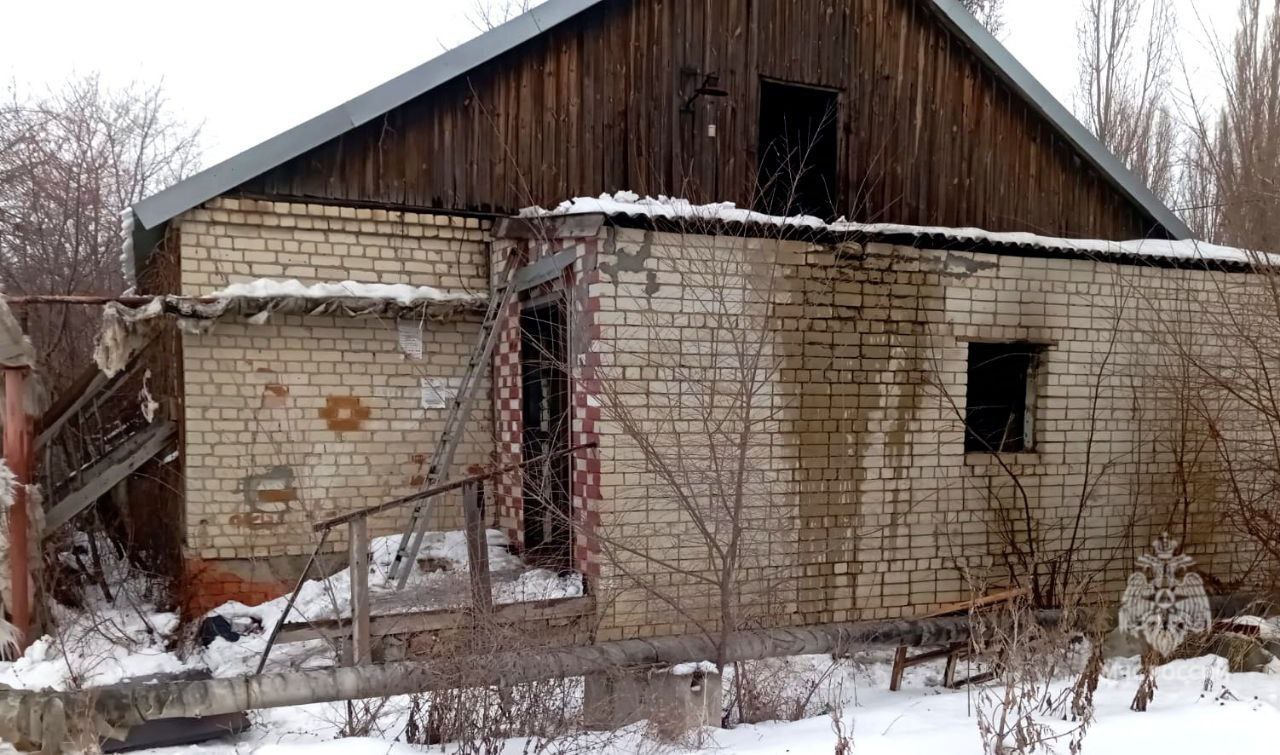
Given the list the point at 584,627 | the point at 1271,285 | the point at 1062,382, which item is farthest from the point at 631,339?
the point at 1271,285

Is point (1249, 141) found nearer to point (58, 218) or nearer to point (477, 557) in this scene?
point (477, 557)

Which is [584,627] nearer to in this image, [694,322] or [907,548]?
[694,322]

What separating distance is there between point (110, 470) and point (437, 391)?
8.15 feet

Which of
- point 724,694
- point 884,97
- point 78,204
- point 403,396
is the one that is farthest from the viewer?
point 78,204

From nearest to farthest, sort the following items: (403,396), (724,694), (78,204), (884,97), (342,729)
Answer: (342,729) < (724,694) < (403,396) < (884,97) < (78,204)

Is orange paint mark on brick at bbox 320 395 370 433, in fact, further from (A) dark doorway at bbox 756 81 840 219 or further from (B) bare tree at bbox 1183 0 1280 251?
(B) bare tree at bbox 1183 0 1280 251

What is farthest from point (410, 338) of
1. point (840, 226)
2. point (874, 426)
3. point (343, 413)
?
point (874, 426)

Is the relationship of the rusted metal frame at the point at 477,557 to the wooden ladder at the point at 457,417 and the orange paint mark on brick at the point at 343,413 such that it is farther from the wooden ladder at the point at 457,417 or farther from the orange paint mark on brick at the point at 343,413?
the orange paint mark on brick at the point at 343,413

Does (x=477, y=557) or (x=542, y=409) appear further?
(x=542, y=409)

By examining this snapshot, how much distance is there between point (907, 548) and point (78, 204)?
41.7ft

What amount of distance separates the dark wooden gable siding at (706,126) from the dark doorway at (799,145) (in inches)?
6.0

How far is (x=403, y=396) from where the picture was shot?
6547 millimetres

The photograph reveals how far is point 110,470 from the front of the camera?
589 cm

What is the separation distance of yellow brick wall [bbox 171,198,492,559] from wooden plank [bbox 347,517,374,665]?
1919mm
